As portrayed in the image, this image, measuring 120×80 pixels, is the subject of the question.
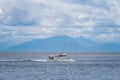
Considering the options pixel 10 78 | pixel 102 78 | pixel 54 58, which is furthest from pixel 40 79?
pixel 54 58

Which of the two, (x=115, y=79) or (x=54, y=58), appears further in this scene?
(x=54, y=58)

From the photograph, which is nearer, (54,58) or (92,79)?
(92,79)

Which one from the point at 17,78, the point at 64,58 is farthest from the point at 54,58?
the point at 17,78

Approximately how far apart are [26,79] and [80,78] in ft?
37.4

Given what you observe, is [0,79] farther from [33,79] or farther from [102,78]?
[102,78]

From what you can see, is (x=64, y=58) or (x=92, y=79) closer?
(x=92, y=79)

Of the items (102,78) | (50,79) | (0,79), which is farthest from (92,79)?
(0,79)

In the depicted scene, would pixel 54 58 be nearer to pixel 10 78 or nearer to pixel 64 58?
pixel 64 58

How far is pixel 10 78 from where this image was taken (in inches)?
3201

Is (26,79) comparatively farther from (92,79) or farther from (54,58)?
(54,58)

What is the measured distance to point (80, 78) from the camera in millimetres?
81250

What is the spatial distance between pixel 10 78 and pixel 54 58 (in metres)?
95.5

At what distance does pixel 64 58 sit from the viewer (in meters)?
179

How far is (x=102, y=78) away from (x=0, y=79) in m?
21.1
